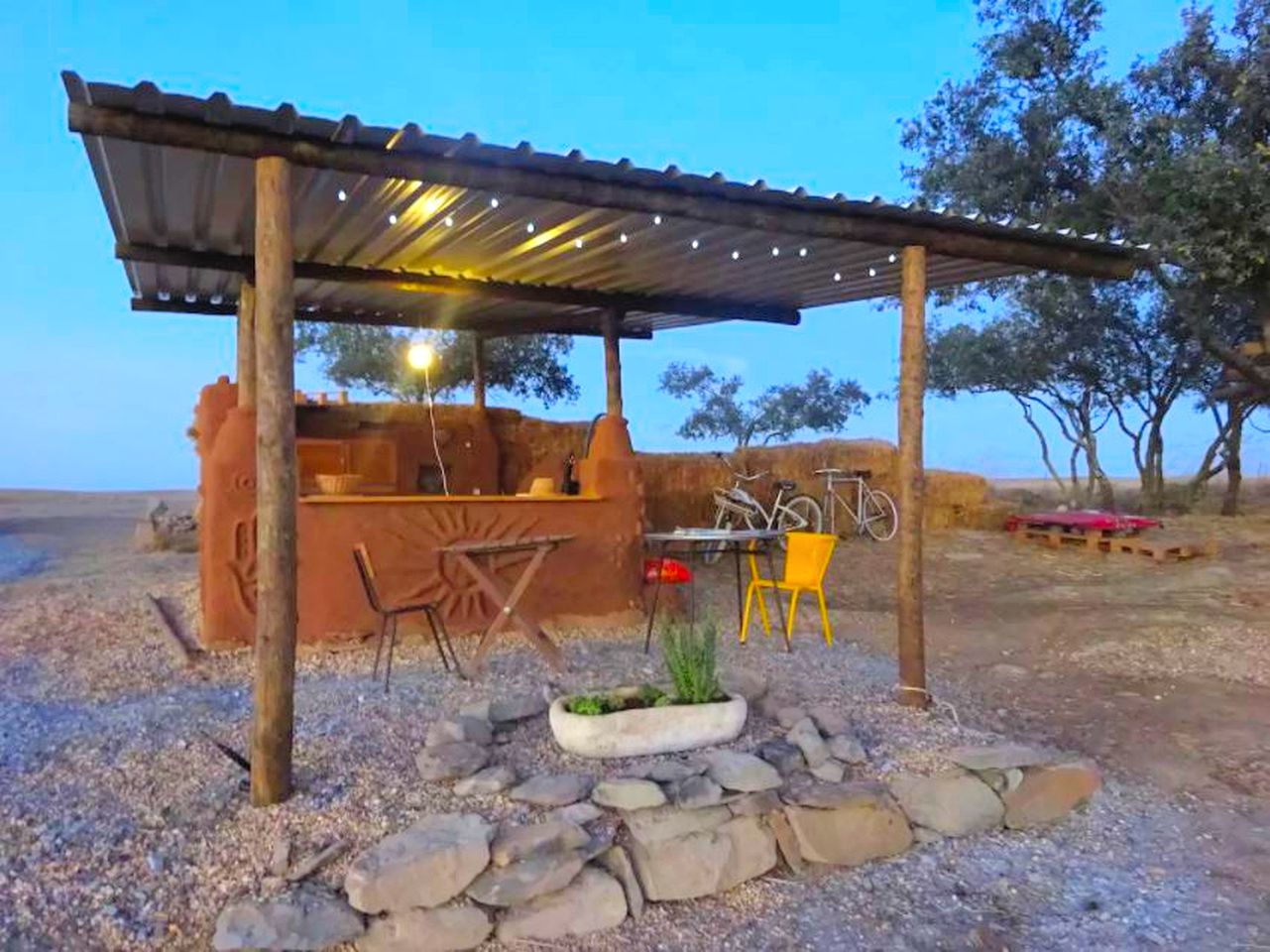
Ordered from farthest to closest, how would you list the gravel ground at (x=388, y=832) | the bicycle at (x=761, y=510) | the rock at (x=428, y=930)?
the bicycle at (x=761, y=510) → the gravel ground at (x=388, y=832) → the rock at (x=428, y=930)

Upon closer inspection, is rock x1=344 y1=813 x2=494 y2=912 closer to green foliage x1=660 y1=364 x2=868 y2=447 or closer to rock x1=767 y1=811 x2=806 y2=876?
rock x1=767 y1=811 x2=806 y2=876

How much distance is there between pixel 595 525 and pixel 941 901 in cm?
466

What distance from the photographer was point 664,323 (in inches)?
393

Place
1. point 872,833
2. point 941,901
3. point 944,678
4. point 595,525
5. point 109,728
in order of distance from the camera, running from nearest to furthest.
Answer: point 941,901 → point 872,833 → point 109,728 → point 944,678 → point 595,525

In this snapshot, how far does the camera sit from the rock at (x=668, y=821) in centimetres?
361

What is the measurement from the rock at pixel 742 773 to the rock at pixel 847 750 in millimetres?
383

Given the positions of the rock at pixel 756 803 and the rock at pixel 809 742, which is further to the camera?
the rock at pixel 809 742

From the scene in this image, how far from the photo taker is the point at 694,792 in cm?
379

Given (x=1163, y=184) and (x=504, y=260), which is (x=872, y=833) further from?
(x=1163, y=184)

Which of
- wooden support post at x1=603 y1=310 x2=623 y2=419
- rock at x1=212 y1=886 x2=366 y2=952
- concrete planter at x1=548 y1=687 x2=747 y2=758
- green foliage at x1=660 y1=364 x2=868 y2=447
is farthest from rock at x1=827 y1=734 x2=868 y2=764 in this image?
green foliage at x1=660 y1=364 x2=868 y2=447

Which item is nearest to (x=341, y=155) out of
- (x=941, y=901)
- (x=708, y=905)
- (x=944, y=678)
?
(x=708, y=905)

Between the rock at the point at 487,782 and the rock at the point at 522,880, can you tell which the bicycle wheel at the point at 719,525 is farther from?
the rock at the point at 522,880

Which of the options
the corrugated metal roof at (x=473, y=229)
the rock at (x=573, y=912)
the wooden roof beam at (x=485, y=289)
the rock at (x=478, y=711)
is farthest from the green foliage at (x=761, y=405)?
the rock at (x=573, y=912)

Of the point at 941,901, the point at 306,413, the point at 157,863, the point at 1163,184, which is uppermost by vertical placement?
the point at 1163,184
